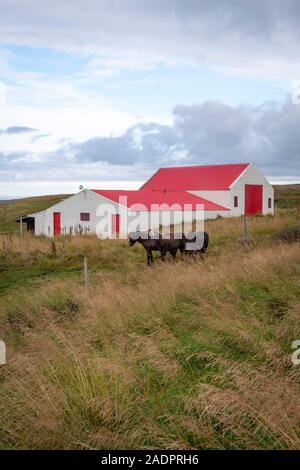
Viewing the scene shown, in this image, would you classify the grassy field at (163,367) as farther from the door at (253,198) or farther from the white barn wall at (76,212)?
the door at (253,198)

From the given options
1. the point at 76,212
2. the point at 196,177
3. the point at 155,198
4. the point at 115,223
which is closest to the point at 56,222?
the point at 76,212

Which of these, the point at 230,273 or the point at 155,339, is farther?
the point at 230,273

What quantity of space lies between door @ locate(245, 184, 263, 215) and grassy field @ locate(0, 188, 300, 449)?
116 ft

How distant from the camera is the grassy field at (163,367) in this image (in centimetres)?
437

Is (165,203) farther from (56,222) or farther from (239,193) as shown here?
(239,193)

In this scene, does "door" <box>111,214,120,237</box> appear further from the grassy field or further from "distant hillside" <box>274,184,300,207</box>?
"distant hillside" <box>274,184,300,207</box>

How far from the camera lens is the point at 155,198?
39.9 m

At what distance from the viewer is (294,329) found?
6.20 m

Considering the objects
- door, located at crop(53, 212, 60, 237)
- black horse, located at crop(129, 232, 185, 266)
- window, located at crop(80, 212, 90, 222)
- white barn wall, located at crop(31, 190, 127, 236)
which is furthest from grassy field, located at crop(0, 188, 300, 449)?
door, located at crop(53, 212, 60, 237)

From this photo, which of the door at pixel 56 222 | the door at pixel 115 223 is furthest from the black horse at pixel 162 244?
the door at pixel 56 222

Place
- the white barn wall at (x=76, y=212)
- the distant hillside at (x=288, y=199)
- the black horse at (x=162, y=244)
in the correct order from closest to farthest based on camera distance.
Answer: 1. the black horse at (x=162, y=244)
2. the white barn wall at (x=76, y=212)
3. the distant hillside at (x=288, y=199)
